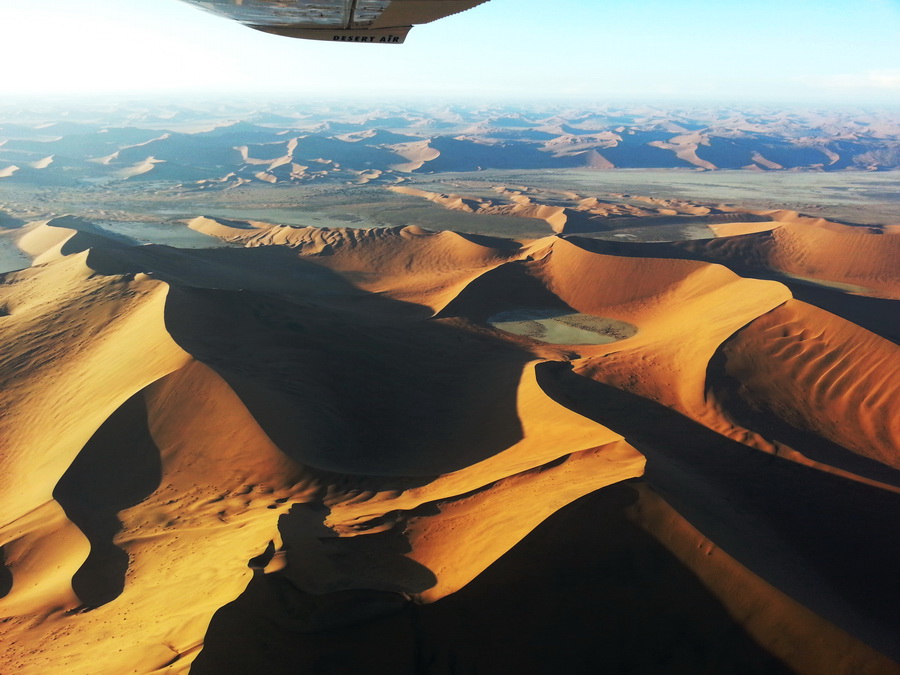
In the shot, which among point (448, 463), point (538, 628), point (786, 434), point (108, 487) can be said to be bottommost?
point (108, 487)

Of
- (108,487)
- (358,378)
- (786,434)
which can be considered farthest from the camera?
(358,378)

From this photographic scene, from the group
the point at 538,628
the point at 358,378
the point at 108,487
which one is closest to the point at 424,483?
the point at 538,628

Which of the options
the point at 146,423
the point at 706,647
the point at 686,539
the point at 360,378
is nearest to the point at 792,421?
Result: the point at 686,539

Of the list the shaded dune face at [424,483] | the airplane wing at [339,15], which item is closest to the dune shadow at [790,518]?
the shaded dune face at [424,483]

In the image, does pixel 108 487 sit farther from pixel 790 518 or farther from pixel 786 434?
pixel 786 434

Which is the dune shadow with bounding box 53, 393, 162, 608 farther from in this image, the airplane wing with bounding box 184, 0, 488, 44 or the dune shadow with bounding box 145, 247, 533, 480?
the airplane wing with bounding box 184, 0, 488, 44

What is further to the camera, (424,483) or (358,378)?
(358,378)

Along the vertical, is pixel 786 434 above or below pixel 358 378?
above

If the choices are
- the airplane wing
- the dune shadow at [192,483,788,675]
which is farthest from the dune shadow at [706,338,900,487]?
the airplane wing
